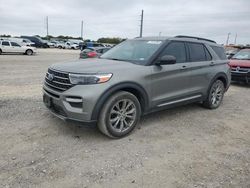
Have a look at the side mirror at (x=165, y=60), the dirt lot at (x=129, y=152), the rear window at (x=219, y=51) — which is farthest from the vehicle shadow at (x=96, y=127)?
the rear window at (x=219, y=51)

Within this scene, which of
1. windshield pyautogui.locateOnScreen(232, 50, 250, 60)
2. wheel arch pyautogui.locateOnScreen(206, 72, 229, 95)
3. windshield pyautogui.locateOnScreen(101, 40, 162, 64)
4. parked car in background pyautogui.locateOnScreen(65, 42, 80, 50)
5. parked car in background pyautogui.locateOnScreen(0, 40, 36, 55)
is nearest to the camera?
windshield pyautogui.locateOnScreen(101, 40, 162, 64)

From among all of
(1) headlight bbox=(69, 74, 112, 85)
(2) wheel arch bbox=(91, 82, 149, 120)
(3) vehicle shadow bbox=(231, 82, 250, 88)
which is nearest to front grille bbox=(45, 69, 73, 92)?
(1) headlight bbox=(69, 74, 112, 85)

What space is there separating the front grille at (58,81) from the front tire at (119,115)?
0.71 m

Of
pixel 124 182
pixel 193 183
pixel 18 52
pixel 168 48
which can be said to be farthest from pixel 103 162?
pixel 18 52

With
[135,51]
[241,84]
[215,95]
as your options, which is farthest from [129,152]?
[241,84]

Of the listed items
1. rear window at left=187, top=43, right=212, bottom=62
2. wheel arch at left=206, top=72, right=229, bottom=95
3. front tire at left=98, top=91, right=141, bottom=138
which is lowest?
front tire at left=98, top=91, right=141, bottom=138

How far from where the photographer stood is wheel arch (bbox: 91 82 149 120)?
404 cm

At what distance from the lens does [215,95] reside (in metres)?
6.56

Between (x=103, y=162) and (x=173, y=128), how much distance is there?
74.3 inches

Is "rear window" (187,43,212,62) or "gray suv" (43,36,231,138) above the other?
"rear window" (187,43,212,62)

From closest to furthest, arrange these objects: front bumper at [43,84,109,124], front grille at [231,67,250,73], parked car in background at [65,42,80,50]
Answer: front bumper at [43,84,109,124] → front grille at [231,67,250,73] → parked car in background at [65,42,80,50]

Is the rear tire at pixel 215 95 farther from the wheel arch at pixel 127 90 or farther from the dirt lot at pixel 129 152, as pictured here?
the wheel arch at pixel 127 90

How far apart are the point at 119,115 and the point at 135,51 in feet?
4.93

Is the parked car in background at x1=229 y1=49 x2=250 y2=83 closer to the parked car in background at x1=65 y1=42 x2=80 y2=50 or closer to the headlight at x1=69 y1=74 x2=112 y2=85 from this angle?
the headlight at x1=69 y1=74 x2=112 y2=85
